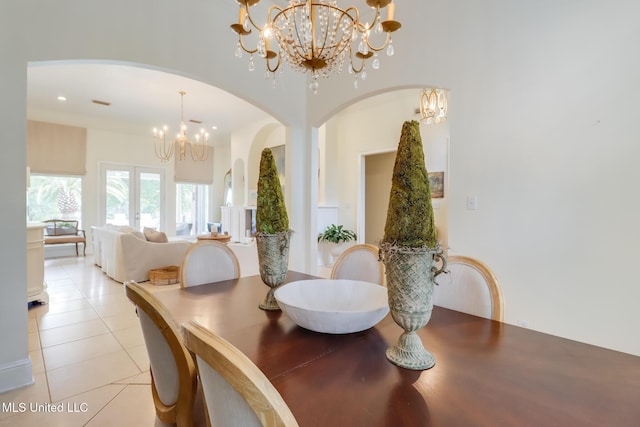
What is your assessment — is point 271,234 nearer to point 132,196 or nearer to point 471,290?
point 471,290

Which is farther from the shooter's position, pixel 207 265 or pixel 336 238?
pixel 336 238

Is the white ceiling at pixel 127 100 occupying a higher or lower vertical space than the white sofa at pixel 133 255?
higher

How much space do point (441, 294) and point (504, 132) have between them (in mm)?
1538

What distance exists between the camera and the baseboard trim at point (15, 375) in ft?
5.95

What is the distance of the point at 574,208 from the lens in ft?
6.51

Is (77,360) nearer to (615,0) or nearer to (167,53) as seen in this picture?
(167,53)

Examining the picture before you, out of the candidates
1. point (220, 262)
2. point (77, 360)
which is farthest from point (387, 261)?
point (77, 360)

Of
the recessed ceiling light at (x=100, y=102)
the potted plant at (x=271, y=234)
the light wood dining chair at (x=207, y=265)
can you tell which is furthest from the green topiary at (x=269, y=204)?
the recessed ceiling light at (x=100, y=102)

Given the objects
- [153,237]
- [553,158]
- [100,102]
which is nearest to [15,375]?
[153,237]

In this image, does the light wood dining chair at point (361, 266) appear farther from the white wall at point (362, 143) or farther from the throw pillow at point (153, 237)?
the throw pillow at point (153, 237)

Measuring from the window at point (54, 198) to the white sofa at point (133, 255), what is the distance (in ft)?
9.31

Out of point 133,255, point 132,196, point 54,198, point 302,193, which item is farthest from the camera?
point 132,196

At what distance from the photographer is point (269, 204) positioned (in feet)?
4.32

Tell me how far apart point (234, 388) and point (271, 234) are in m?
0.84
